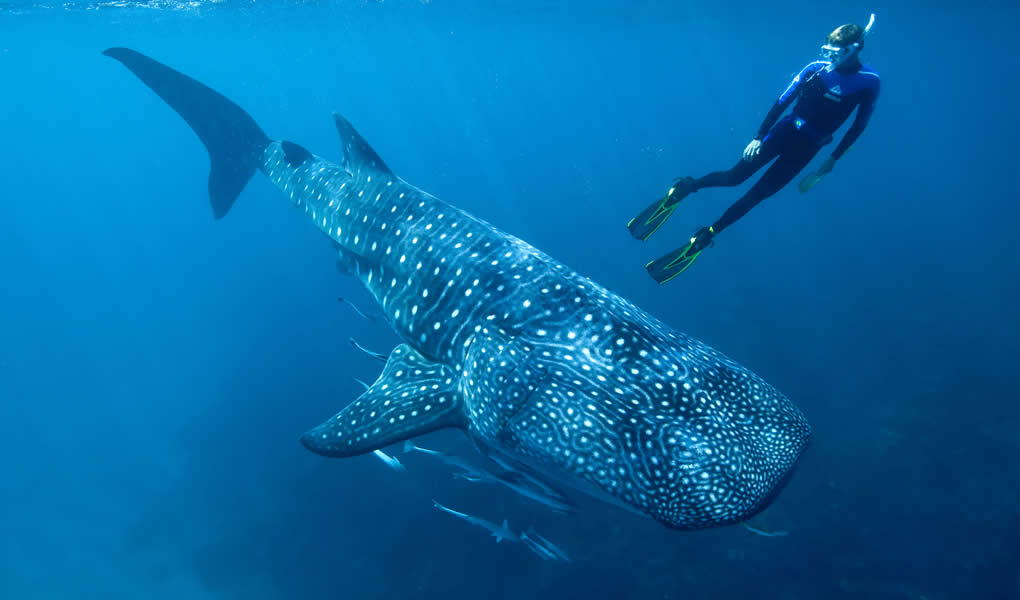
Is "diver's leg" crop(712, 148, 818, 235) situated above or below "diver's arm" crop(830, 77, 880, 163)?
below

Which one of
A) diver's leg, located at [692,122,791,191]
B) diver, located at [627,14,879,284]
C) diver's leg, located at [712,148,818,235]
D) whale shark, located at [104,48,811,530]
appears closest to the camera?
whale shark, located at [104,48,811,530]

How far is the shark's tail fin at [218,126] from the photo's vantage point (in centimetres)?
852

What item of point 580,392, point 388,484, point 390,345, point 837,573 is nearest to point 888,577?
point 837,573

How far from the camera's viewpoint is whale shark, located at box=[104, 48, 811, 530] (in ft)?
11.3

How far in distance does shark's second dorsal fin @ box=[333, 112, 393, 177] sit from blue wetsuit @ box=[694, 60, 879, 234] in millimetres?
4474

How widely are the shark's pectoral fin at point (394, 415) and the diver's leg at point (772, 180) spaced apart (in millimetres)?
4177

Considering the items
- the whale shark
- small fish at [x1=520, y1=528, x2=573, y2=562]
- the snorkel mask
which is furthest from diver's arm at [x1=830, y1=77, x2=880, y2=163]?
small fish at [x1=520, y1=528, x2=573, y2=562]

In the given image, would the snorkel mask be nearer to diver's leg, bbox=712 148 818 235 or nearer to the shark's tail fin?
diver's leg, bbox=712 148 818 235

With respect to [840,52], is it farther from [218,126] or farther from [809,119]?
[218,126]

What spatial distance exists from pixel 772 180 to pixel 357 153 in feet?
19.3

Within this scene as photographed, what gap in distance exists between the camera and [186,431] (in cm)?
1670

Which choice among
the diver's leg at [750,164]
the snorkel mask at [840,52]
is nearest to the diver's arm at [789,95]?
the diver's leg at [750,164]

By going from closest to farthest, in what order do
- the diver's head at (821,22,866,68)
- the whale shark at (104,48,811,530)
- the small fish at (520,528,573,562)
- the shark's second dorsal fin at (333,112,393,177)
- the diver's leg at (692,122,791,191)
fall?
the whale shark at (104,48,811,530)
the small fish at (520,528,573,562)
the diver's head at (821,22,866,68)
the diver's leg at (692,122,791,191)
the shark's second dorsal fin at (333,112,393,177)

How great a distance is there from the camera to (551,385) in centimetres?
402
